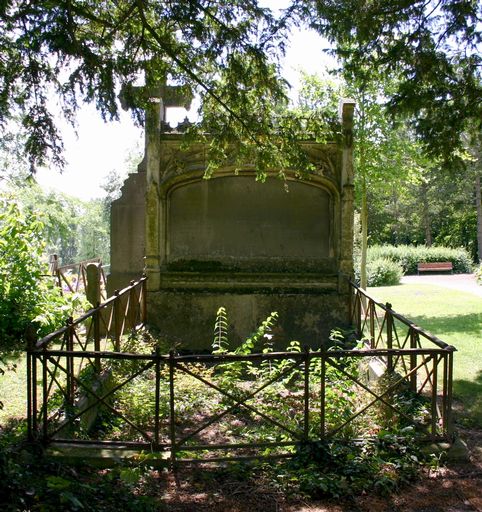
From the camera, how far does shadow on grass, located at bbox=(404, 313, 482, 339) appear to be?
12.3 meters

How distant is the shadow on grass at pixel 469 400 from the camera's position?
22.6 ft

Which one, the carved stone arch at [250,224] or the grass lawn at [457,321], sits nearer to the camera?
the grass lawn at [457,321]

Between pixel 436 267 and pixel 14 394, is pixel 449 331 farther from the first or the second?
pixel 436 267

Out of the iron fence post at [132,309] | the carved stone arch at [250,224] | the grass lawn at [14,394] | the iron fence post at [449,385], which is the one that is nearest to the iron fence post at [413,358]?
the iron fence post at [449,385]

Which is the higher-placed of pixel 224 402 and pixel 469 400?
pixel 224 402

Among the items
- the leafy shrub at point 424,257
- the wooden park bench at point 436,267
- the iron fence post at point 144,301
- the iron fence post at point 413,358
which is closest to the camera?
the iron fence post at point 413,358

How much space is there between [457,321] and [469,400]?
661 cm

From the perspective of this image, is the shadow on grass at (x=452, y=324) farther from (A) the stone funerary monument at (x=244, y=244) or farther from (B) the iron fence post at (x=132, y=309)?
(B) the iron fence post at (x=132, y=309)

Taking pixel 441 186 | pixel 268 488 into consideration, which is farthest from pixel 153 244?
pixel 441 186

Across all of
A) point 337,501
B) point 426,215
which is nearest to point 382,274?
point 426,215

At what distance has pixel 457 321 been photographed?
13758mm

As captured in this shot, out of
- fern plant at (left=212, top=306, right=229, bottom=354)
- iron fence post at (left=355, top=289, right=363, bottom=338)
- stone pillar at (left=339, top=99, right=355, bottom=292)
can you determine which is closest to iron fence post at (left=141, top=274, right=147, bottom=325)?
fern plant at (left=212, top=306, right=229, bottom=354)

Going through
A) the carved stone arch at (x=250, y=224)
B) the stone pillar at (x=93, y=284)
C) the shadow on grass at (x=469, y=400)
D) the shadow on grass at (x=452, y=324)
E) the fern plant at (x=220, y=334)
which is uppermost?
the carved stone arch at (x=250, y=224)

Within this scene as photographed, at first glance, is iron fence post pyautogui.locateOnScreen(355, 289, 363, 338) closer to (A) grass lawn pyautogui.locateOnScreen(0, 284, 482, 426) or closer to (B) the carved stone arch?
(B) the carved stone arch
